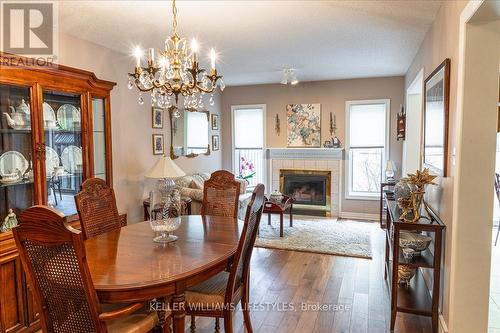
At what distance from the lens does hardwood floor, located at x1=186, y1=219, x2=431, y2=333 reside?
2605mm

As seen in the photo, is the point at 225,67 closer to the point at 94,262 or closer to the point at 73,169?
the point at 73,169

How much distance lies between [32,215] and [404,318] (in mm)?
2760

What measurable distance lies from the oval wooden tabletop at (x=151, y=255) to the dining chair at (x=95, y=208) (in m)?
0.19

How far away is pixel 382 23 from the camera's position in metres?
3.14

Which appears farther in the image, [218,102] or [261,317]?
[218,102]

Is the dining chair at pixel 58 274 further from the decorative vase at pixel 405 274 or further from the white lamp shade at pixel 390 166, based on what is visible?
the white lamp shade at pixel 390 166

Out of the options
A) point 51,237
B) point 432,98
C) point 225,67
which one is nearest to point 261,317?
point 51,237

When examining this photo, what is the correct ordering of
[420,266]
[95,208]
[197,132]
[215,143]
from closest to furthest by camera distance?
[420,266], [95,208], [197,132], [215,143]

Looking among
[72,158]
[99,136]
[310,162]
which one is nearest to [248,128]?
[310,162]

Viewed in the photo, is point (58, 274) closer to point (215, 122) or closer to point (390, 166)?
point (390, 166)

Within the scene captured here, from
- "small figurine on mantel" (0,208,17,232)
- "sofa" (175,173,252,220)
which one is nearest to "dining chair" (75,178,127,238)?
"small figurine on mantel" (0,208,17,232)

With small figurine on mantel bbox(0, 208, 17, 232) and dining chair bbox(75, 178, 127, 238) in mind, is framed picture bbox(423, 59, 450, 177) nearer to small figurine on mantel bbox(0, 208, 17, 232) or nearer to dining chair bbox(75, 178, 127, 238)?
dining chair bbox(75, 178, 127, 238)

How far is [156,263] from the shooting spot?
1.83m

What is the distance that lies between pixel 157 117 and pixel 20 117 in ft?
7.58
